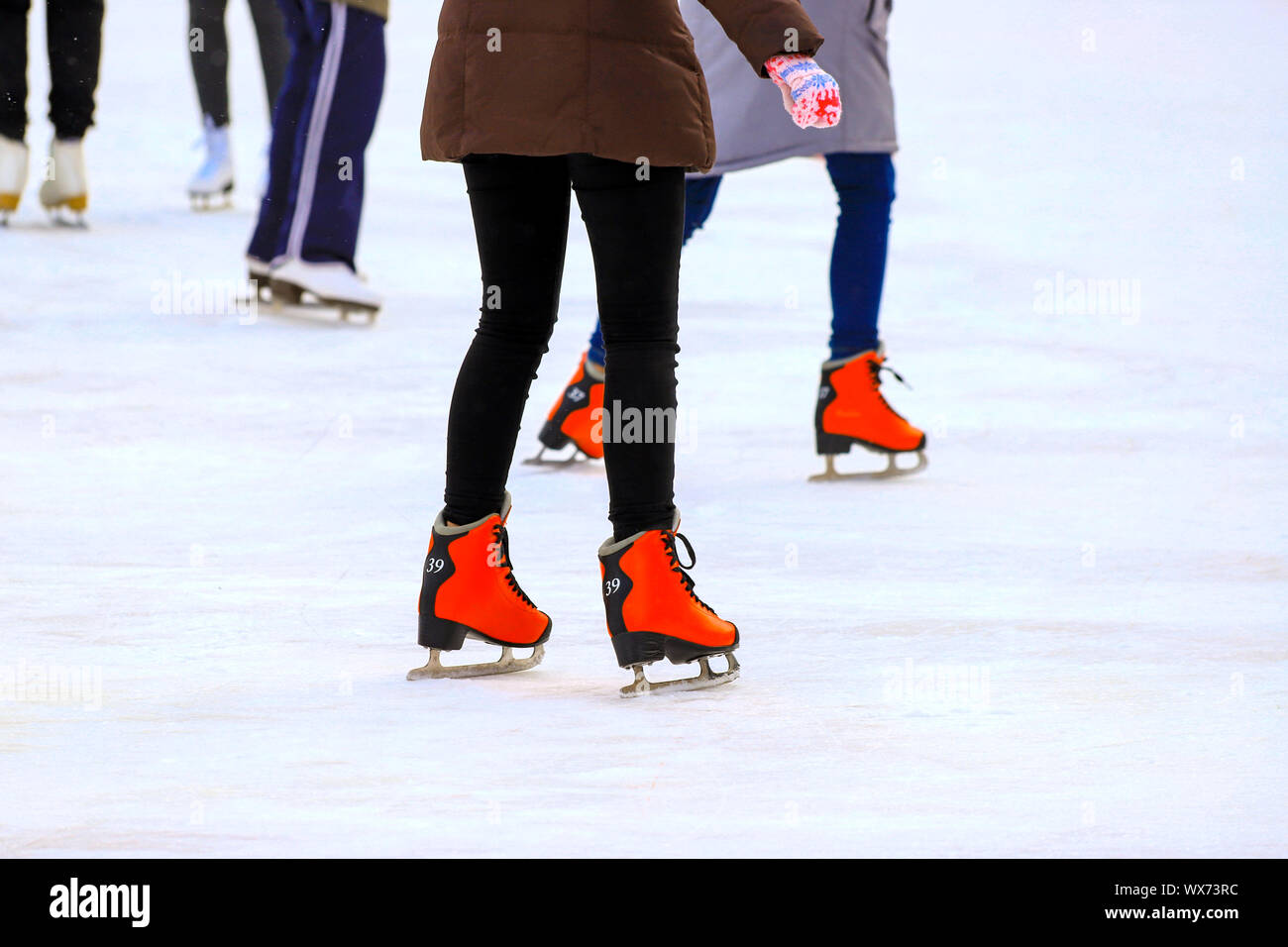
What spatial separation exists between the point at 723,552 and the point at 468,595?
895 mm

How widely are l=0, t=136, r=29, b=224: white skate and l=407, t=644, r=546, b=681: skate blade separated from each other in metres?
4.27

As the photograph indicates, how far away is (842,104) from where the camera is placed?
373 cm

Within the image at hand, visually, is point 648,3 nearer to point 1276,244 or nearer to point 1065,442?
point 1065,442

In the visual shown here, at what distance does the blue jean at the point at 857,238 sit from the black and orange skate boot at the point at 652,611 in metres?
1.52

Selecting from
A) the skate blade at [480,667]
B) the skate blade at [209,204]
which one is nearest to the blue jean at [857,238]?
the skate blade at [480,667]

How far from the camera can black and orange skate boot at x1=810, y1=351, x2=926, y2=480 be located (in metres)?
3.76

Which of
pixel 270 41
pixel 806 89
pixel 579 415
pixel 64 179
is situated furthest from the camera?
pixel 270 41

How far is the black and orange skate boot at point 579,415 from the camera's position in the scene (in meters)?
3.85

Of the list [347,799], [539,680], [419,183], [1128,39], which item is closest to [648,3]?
[539,680]

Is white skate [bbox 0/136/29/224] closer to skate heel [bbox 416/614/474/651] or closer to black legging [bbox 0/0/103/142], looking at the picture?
black legging [bbox 0/0/103/142]

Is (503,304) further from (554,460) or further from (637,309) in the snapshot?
(554,460)

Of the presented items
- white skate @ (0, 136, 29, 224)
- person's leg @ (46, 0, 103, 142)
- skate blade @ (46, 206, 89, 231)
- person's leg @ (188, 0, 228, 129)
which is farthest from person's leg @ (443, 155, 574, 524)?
person's leg @ (188, 0, 228, 129)

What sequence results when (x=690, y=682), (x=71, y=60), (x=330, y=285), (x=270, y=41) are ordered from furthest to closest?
1. (x=270, y=41)
2. (x=71, y=60)
3. (x=330, y=285)
4. (x=690, y=682)

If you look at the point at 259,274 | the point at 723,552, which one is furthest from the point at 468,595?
the point at 259,274
